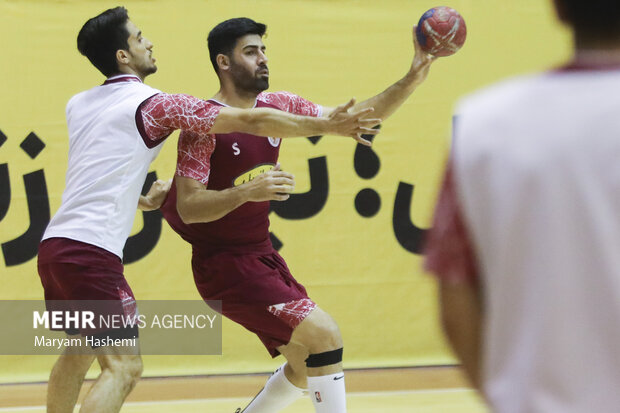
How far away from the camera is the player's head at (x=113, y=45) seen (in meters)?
3.96

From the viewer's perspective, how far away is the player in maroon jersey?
370 centimetres

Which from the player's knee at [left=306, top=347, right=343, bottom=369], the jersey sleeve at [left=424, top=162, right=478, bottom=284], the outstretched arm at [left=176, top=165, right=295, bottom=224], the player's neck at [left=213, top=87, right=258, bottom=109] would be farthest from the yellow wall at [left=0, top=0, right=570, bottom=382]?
the jersey sleeve at [left=424, top=162, right=478, bottom=284]

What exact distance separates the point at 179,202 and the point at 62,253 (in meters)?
0.54

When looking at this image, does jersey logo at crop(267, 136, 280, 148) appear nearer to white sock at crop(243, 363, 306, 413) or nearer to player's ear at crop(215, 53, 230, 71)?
player's ear at crop(215, 53, 230, 71)

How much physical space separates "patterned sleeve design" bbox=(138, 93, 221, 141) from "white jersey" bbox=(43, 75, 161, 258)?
0.18ft

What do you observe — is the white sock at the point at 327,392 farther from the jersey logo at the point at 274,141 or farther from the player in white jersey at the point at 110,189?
the jersey logo at the point at 274,141

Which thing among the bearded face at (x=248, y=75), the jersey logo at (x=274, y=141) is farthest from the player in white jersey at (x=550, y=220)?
the bearded face at (x=248, y=75)

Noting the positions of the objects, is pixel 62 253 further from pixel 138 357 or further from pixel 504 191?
pixel 504 191

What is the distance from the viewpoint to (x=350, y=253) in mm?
6066

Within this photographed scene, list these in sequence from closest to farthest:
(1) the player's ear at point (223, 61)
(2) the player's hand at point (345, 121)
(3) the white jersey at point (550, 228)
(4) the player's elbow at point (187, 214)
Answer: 1. (3) the white jersey at point (550, 228)
2. (2) the player's hand at point (345, 121)
3. (4) the player's elbow at point (187, 214)
4. (1) the player's ear at point (223, 61)

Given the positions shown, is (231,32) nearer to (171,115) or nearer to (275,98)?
(275,98)

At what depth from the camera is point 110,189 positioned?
362 centimetres

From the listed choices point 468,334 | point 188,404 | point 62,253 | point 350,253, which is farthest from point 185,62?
point 468,334

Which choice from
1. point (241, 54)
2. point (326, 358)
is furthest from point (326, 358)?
point (241, 54)
